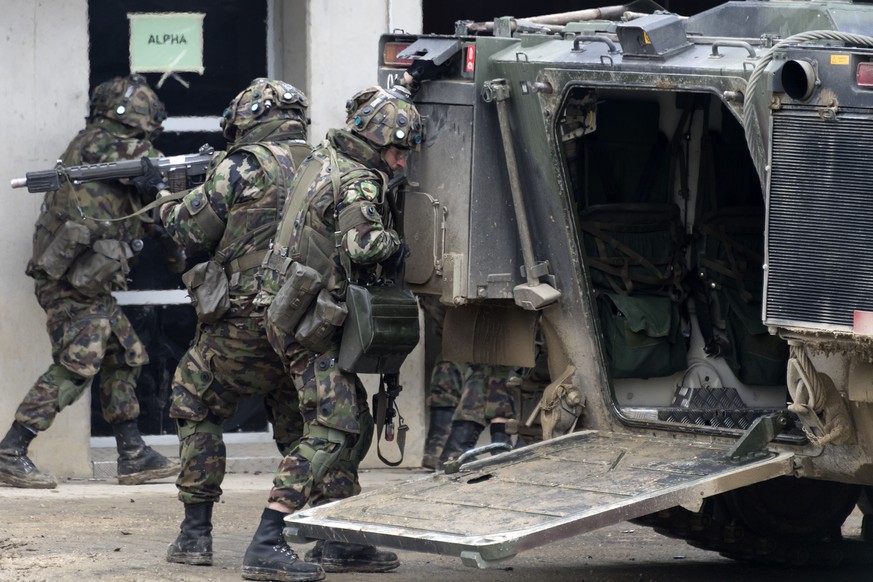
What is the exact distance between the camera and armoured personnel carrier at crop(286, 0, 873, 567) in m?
5.71

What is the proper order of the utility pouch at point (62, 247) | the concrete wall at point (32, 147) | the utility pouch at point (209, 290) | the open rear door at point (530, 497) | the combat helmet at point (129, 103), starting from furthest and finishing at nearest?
the concrete wall at point (32, 147) → the combat helmet at point (129, 103) → the utility pouch at point (62, 247) → the utility pouch at point (209, 290) → the open rear door at point (530, 497)

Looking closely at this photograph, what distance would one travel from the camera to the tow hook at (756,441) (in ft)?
20.2

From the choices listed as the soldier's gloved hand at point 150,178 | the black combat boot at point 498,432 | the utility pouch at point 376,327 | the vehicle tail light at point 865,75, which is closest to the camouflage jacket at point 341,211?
the utility pouch at point 376,327

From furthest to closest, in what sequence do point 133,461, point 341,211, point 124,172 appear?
1. point 133,461
2. point 124,172
3. point 341,211

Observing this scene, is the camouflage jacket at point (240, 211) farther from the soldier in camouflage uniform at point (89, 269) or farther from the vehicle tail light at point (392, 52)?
the soldier in camouflage uniform at point (89, 269)

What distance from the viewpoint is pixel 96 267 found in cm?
920

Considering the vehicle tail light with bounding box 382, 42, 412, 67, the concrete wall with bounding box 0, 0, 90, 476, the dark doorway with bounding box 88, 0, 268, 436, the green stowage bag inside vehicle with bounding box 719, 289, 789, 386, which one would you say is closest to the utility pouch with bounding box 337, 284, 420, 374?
the vehicle tail light with bounding box 382, 42, 412, 67

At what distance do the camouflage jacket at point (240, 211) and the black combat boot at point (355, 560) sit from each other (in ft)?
3.57

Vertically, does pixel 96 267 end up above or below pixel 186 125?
below

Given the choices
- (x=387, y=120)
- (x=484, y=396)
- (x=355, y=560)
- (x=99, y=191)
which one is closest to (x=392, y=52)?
(x=387, y=120)

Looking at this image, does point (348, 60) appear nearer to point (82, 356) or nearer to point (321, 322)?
point (82, 356)

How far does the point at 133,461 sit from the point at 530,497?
392 cm

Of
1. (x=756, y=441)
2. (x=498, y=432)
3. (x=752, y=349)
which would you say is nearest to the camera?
(x=756, y=441)

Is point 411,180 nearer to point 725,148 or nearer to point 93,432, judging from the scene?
point 725,148
